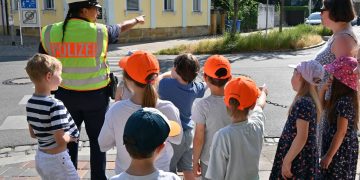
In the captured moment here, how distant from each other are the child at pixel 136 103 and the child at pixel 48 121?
358 mm

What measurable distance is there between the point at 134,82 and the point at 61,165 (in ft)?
2.95

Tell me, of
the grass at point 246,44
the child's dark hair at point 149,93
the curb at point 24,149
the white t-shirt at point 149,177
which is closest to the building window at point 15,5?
the grass at point 246,44

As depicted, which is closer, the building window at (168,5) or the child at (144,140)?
the child at (144,140)

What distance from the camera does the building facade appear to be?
866 inches

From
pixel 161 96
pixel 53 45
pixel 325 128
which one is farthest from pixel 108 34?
pixel 325 128

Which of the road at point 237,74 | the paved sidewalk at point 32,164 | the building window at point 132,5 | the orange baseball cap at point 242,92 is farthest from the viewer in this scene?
the building window at point 132,5

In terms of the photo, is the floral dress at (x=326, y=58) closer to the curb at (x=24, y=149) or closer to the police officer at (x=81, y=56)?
the police officer at (x=81, y=56)

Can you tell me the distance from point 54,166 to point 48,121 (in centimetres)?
36

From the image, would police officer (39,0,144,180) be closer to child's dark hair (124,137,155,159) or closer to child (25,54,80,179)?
child (25,54,80,179)

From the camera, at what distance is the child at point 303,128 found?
2.90 m

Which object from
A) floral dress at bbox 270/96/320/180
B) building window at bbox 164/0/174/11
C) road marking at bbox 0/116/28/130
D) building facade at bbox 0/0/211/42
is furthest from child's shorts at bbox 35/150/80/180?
building window at bbox 164/0/174/11

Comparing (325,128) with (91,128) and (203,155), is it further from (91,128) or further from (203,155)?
(91,128)

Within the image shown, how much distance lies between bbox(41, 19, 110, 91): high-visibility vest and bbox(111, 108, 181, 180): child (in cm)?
186

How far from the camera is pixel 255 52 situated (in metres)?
17.9
